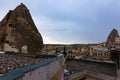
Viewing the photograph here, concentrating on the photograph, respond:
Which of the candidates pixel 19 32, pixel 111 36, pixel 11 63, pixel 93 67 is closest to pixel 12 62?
pixel 11 63

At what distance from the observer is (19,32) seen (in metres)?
30.2

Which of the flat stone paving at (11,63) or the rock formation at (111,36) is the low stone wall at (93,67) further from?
the rock formation at (111,36)

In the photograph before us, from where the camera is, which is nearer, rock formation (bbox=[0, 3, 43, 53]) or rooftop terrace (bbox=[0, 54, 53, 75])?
rooftop terrace (bbox=[0, 54, 53, 75])

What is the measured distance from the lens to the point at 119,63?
67.7ft

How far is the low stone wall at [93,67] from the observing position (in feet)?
68.9

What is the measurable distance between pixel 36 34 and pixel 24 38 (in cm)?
173

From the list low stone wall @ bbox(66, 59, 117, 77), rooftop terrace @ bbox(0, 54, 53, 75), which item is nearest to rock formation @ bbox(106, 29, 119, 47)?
low stone wall @ bbox(66, 59, 117, 77)

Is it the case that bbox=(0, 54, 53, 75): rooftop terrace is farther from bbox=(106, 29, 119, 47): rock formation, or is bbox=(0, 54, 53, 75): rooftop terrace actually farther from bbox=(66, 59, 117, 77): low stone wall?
bbox=(106, 29, 119, 47): rock formation

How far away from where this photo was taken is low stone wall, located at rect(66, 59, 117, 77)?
827 inches

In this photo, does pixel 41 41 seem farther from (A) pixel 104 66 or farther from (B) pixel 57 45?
(A) pixel 104 66

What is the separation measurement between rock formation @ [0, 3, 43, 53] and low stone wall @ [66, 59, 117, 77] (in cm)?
635

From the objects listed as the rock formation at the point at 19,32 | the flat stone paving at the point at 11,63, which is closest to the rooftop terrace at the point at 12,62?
the flat stone paving at the point at 11,63

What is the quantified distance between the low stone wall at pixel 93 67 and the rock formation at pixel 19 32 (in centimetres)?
635

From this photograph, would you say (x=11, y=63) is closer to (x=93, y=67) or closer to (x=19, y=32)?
(x=93, y=67)
